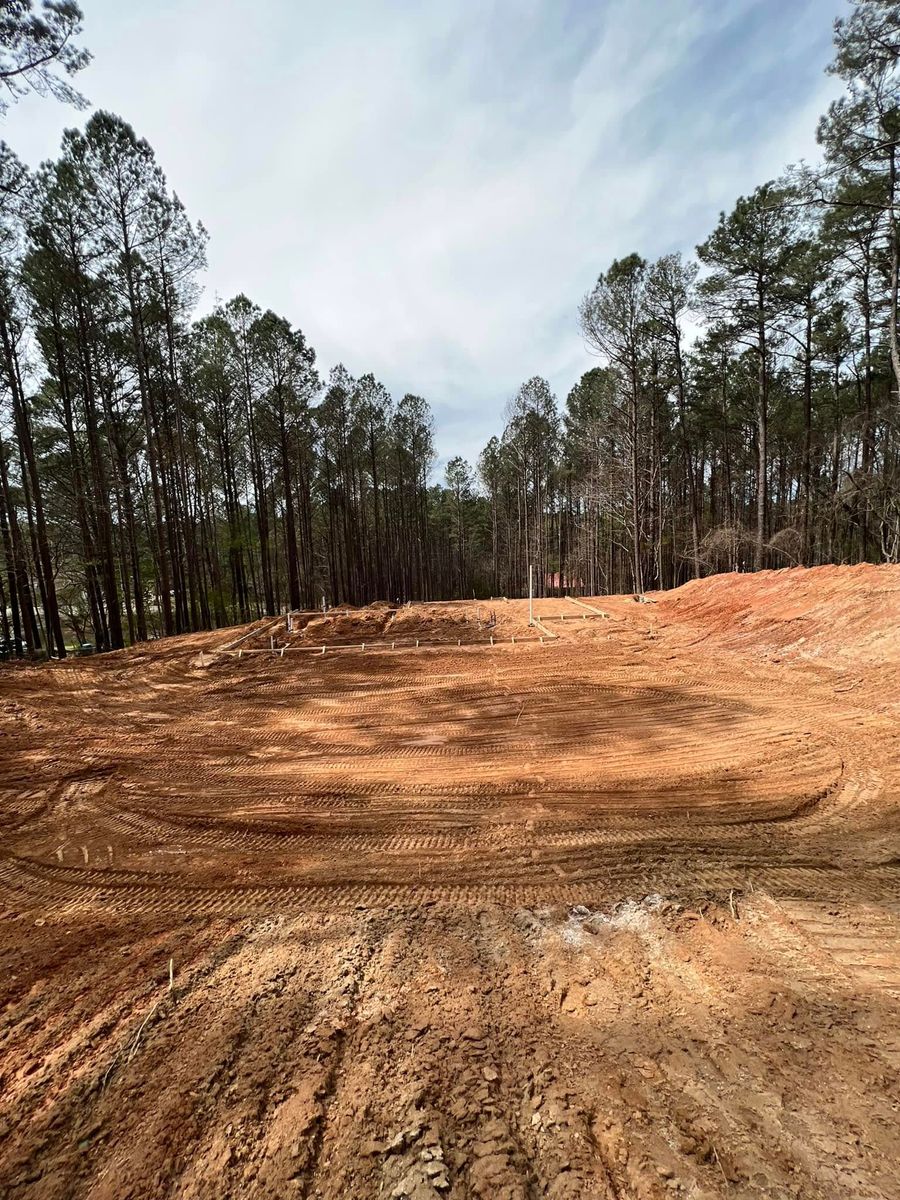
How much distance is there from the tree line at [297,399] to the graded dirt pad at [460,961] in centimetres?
1234

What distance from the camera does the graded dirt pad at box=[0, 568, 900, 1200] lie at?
5.08 feet

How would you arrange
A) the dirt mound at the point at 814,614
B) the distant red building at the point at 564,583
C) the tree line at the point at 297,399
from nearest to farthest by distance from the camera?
the dirt mound at the point at 814,614
the tree line at the point at 297,399
the distant red building at the point at 564,583

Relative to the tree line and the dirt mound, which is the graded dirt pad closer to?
the dirt mound

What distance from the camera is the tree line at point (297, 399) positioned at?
43.9ft

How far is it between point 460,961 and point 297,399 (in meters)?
24.1

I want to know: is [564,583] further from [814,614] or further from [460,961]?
[460,961]

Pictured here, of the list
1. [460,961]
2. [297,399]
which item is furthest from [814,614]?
[297,399]

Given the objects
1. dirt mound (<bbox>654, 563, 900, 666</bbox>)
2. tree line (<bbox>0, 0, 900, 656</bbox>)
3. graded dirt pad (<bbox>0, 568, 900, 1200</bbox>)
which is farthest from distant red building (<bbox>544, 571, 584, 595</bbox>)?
graded dirt pad (<bbox>0, 568, 900, 1200</bbox>)

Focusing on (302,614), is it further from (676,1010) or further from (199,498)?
(676,1010)

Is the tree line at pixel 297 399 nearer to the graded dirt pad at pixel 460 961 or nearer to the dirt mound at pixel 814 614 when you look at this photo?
Result: the dirt mound at pixel 814 614

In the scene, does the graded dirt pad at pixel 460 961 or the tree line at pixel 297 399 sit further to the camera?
the tree line at pixel 297 399

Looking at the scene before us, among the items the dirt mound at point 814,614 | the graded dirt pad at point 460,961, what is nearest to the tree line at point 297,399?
the dirt mound at point 814,614

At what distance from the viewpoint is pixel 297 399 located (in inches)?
872

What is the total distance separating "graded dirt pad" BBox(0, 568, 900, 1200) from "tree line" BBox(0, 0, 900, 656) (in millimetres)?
12341
